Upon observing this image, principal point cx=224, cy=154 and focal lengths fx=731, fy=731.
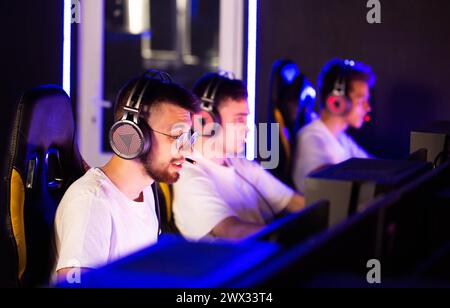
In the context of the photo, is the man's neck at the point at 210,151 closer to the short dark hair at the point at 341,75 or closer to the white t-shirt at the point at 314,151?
the white t-shirt at the point at 314,151

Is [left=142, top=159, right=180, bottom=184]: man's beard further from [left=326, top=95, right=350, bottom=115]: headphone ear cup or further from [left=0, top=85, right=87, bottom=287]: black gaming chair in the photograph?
[left=326, top=95, right=350, bottom=115]: headphone ear cup

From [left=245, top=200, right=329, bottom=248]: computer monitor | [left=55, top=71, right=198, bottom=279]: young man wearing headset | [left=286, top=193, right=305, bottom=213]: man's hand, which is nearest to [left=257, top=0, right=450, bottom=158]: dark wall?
[left=286, top=193, right=305, bottom=213]: man's hand

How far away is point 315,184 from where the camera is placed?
1256 millimetres

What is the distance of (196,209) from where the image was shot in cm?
216

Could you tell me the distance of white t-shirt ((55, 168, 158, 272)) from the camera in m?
1.58

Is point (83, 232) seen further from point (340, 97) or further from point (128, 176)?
point (340, 97)

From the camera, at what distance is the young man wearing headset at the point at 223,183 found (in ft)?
7.07

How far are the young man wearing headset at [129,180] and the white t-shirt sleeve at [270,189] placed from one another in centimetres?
76

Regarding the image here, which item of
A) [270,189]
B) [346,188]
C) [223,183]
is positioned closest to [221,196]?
[223,183]

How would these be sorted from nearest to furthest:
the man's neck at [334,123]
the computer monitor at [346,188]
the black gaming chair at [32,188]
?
the computer monitor at [346,188] → the black gaming chair at [32,188] → the man's neck at [334,123]

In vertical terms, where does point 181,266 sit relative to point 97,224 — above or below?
above

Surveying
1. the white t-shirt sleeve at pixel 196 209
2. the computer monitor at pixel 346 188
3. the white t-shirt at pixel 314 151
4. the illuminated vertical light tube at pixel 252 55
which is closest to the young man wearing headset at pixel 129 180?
the white t-shirt sleeve at pixel 196 209

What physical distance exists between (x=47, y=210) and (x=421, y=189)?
0.96 meters

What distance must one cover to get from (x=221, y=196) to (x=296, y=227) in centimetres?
127
